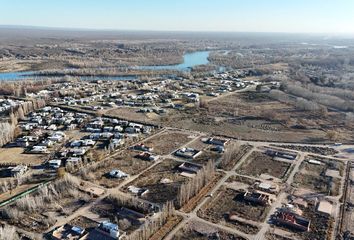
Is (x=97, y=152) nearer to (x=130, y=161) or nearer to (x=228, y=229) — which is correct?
(x=130, y=161)

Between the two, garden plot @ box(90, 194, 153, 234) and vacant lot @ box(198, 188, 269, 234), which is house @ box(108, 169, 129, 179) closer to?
garden plot @ box(90, 194, 153, 234)

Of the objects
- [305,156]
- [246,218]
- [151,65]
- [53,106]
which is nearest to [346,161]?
[305,156]

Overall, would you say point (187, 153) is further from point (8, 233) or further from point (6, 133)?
point (6, 133)

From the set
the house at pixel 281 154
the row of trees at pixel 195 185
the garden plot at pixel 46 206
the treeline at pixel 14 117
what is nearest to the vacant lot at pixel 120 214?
the garden plot at pixel 46 206

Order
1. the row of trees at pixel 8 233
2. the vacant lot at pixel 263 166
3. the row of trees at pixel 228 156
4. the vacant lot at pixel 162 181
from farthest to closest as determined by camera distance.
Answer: the row of trees at pixel 228 156 < the vacant lot at pixel 263 166 < the vacant lot at pixel 162 181 < the row of trees at pixel 8 233

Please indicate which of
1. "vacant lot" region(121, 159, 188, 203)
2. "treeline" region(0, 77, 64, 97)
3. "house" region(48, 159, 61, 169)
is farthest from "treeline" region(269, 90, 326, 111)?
"treeline" region(0, 77, 64, 97)

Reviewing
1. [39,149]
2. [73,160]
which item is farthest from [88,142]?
[73,160]

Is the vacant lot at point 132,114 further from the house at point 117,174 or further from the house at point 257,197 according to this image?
the house at point 257,197
